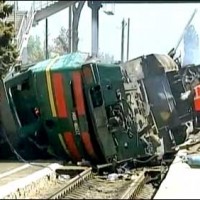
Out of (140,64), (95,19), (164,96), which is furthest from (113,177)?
(95,19)

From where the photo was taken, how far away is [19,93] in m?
17.6

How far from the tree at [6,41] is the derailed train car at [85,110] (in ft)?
12.4

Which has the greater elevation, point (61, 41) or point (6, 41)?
point (61, 41)

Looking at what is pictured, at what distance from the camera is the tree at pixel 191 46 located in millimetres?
20781

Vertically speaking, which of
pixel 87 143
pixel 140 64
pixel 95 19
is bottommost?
pixel 87 143

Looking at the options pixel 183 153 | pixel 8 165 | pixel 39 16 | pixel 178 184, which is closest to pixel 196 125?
pixel 183 153

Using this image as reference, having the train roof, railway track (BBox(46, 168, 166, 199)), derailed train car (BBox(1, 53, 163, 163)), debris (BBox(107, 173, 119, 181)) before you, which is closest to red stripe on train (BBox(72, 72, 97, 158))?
derailed train car (BBox(1, 53, 163, 163))

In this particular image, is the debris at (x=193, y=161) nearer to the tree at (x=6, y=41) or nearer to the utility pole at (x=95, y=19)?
the utility pole at (x=95, y=19)

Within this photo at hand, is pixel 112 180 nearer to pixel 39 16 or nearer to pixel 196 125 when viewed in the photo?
pixel 196 125

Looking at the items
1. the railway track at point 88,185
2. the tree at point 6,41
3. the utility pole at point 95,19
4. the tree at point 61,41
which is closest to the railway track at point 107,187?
the railway track at point 88,185

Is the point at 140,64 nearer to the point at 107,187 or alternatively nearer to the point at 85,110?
the point at 85,110

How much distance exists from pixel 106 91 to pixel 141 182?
3.01 m

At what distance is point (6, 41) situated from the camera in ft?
70.1

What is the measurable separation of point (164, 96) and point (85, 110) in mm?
2189
